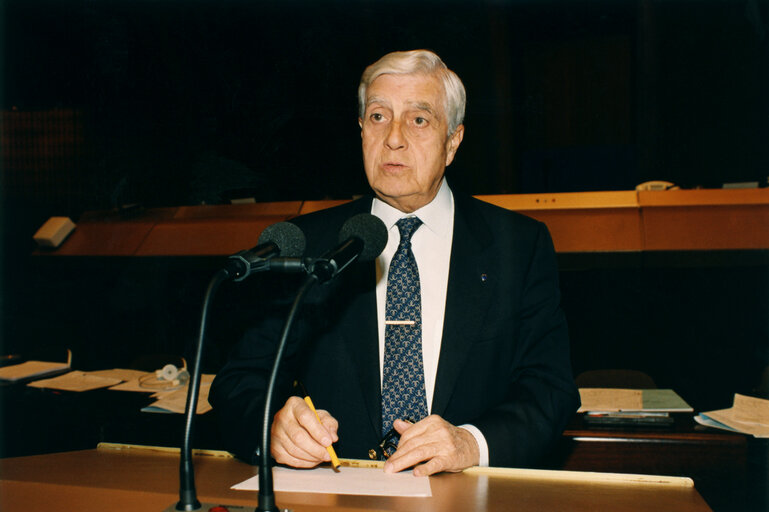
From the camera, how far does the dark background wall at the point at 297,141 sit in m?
3.25

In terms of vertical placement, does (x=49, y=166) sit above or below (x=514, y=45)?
below

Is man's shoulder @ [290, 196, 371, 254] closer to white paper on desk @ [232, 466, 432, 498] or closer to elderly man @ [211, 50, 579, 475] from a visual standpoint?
elderly man @ [211, 50, 579, 475]

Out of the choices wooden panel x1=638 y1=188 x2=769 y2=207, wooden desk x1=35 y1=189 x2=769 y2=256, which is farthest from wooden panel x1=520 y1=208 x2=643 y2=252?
wooden panel x1=638 y1=188 x2=769 y2=207

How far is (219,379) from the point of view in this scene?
1481 millimetres

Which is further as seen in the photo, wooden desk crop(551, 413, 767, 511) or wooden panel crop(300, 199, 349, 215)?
wooden panel crop(300, 199, 349, 215)

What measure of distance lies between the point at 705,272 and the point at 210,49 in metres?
3.22

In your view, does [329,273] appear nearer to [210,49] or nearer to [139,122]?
[210,49]

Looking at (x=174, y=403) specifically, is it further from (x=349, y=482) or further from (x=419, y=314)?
(x=349, y=482)

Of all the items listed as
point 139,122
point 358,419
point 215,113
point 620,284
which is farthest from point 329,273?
point 139,122

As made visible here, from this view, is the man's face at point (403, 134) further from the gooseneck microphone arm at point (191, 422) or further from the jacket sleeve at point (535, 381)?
the gooseneck microphone arm at point (191, 422)

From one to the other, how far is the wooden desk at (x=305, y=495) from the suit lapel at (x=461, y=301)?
51cm

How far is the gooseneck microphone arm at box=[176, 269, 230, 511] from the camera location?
72cm

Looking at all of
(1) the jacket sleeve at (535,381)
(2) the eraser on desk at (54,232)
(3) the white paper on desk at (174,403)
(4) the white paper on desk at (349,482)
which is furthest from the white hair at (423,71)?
(2) the eraser on desk at (54,232)

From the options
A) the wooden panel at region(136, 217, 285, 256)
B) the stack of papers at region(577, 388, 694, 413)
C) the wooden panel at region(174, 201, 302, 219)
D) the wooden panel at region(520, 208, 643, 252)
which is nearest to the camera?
the stack of papers at region(577, 388, 694, 413)
